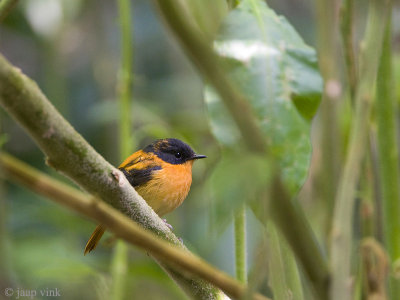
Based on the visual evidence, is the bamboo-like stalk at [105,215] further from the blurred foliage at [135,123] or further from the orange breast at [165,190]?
the orange breast at [165,190]

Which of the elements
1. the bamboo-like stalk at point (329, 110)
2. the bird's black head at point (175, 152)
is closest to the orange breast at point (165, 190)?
the bird's black head at point (175, 152)

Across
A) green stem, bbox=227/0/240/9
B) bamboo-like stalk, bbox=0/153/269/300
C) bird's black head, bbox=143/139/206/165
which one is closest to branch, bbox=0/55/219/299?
bamboo-like stalk, bbox=0/153/269/300

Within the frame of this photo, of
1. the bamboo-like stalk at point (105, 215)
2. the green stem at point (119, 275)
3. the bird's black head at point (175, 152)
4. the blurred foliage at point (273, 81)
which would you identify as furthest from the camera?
the bird's black head at point (175, 152)

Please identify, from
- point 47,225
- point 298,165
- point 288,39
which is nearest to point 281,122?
point 298,165

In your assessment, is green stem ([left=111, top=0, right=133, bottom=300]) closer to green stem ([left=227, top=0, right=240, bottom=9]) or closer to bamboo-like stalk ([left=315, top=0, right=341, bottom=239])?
bamboo-like stalk ([left=315, top=0, right=341, bottom=239])

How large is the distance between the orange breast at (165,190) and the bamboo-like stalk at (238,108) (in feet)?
9.46

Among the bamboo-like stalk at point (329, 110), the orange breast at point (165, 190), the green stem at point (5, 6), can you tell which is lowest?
the orange breast at point (165, 190)

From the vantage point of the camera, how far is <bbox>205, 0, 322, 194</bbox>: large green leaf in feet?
3.42

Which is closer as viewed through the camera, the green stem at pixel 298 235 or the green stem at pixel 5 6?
the green stem at pixel 298 235

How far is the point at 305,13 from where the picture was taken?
6.64m

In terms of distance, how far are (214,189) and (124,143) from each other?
2100mm

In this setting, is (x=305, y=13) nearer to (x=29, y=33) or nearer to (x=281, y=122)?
(x=29, y=33)

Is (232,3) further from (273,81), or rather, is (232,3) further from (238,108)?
(238,108)

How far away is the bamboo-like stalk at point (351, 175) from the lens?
0.84 meters
